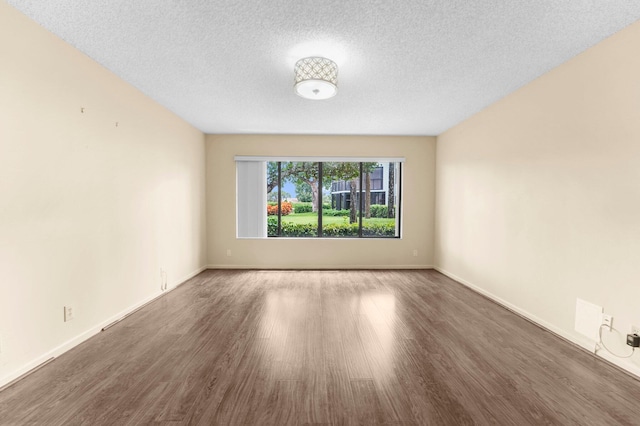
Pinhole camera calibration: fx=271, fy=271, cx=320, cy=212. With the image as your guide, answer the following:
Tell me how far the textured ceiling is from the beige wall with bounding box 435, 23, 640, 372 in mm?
273

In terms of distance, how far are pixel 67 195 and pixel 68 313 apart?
983mm

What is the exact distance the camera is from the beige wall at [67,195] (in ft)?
6.07

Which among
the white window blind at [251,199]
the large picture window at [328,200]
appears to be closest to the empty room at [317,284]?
the white window blind at [251,199]

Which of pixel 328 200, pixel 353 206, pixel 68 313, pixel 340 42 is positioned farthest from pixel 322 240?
pixel 68 313

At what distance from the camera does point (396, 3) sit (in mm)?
1804

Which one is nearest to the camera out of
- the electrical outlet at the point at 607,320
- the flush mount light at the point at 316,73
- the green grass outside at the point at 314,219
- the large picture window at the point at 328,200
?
the electrical outlet at the point at 607,320

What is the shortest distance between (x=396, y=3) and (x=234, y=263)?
465 cm

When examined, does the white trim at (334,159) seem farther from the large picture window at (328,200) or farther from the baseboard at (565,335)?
the baseboard at (565,335)

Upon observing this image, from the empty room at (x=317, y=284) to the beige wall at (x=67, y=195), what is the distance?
2cm

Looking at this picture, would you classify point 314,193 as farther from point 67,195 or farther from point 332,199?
point 67,195

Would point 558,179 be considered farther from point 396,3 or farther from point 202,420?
point 202,420

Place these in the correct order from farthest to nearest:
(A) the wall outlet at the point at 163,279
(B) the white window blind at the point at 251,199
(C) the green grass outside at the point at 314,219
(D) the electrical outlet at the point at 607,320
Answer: (C) the green grass outside at the point at 314,219
(B) the white window blind at the point at 251,199
(A) the wall outlet at the point at 163,279
(D) the electrical outlet at the point at 607,320

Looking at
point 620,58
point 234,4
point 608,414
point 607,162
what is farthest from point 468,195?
point 234,4

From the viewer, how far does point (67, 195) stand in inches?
89.4
